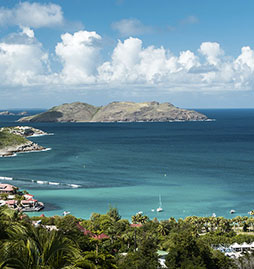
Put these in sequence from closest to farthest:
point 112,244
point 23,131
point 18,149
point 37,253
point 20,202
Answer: point 37,253, point 112,244, point 20,202, point 18,149, point 23,131

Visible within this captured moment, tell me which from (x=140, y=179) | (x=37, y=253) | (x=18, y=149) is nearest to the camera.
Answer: (x=37, y=253)

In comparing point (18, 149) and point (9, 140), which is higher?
point (9, 140)

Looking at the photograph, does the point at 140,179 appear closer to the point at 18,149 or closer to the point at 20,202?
the point at 20,202

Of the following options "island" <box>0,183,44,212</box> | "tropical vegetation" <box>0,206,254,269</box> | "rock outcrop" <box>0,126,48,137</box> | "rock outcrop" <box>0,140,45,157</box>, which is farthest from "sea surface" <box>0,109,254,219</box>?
"rock outcrop" <box>0,126,48,137</box>

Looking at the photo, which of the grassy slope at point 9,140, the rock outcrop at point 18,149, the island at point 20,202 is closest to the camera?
the island at point 20,202

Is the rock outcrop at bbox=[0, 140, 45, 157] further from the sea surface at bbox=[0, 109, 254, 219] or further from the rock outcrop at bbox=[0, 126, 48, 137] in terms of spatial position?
the rock outcrop at bbox=[0, 126, 48, 137]

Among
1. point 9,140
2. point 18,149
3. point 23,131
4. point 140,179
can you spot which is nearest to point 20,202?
point 140,179

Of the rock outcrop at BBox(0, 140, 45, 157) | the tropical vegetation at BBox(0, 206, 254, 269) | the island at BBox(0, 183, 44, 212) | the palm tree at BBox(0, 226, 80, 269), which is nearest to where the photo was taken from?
the palm tree at BBox(0, 226, 80, 269)

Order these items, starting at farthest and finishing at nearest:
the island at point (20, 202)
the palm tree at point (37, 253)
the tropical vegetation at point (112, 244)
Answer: the island at point (20, 202) → the tropical vegetation at point (112, 244) → the palm tree at point (37, 253)

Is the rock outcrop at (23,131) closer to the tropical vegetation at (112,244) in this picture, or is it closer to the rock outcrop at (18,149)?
the rock outcrop at (18,149)

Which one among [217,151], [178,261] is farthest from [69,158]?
[178,261]

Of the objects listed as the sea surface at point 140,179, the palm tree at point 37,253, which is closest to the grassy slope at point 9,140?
the sea surface at point 140,179
